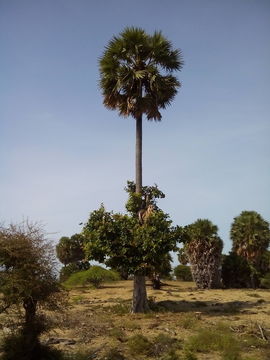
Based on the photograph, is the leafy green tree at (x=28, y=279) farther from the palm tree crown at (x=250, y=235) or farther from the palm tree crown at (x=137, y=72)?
the palm tree crown at (x=250, y=235)

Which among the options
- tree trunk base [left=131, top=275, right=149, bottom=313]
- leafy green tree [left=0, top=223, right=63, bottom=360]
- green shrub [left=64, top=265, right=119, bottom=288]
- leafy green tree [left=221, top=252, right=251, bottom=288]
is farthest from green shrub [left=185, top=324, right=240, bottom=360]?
green shrub [left=64, top=265, right=119, bottom=288]

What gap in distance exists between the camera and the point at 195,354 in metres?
12.9

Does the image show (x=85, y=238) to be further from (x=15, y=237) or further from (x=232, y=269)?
(x=232, y=269)

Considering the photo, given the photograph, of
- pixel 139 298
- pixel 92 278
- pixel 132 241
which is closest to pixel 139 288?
pixel 139 298

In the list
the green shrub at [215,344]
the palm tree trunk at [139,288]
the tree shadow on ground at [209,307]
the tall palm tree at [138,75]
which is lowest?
the green shrub at [215,344]

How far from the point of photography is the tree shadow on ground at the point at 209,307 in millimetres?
22130

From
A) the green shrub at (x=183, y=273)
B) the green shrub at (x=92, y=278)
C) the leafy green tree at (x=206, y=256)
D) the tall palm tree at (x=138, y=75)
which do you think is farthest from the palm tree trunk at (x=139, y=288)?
the green shrub at (x=183, y=273)

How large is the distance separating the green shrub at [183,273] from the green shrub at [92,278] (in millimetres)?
15880

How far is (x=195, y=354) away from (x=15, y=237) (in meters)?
6.70

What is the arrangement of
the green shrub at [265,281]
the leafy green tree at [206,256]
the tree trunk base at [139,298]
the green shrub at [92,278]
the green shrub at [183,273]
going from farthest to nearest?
the green shrub at [183,273], the green shrub at [92,278], the green shrub at [265,281], the leafy green tree at [206,256], the tree trunk base at [139,298]

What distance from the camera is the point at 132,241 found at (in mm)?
21547

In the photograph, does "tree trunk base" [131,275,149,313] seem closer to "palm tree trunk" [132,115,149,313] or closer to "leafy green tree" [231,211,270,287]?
"palm tree trunk" [132,115,149,313]

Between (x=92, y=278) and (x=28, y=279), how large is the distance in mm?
30198

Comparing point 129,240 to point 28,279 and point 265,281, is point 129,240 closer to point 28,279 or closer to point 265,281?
point 28,279
